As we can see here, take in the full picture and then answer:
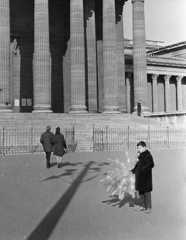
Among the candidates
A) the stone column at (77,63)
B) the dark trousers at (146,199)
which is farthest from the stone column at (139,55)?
the dark trousers at (146,199)

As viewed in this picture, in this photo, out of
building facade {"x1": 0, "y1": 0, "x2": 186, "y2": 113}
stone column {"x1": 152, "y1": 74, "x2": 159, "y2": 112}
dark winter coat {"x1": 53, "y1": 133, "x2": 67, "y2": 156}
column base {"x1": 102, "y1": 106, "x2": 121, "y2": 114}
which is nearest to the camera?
dark winter coat {"x1": 53, "y1": 133, "x2": 67, "y2": 156}

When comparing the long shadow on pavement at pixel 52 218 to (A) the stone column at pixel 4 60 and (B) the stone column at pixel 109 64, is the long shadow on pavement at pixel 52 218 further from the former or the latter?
(B) the stone column at pixel 109 64

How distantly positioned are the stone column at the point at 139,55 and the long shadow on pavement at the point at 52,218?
29965 millimetres

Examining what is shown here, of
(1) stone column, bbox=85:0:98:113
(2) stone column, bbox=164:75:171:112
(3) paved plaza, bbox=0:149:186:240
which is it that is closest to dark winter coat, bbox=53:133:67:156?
(3) paved plaza, bbox=0:149:186:240

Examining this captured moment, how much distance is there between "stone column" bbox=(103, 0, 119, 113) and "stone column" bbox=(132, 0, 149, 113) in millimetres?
4160

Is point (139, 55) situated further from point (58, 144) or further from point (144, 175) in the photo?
point (144, 175)

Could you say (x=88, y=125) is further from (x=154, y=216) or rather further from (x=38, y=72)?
(x=154, y=216)

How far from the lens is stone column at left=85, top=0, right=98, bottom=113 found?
41.2 meters

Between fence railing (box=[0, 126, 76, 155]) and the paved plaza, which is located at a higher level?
fence railing (box=[0, 126, 76, 155])

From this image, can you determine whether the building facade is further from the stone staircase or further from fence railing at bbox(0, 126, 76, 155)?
fence railing at bbox(0, 126, 76, 155)

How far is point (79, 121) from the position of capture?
3281 centimetres

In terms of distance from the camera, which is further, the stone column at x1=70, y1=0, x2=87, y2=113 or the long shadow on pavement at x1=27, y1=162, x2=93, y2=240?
the stone column at x1=70, y1=0, x2=87, y2=113

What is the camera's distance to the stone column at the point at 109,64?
37.6m

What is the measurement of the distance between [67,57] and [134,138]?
17.8 meters
